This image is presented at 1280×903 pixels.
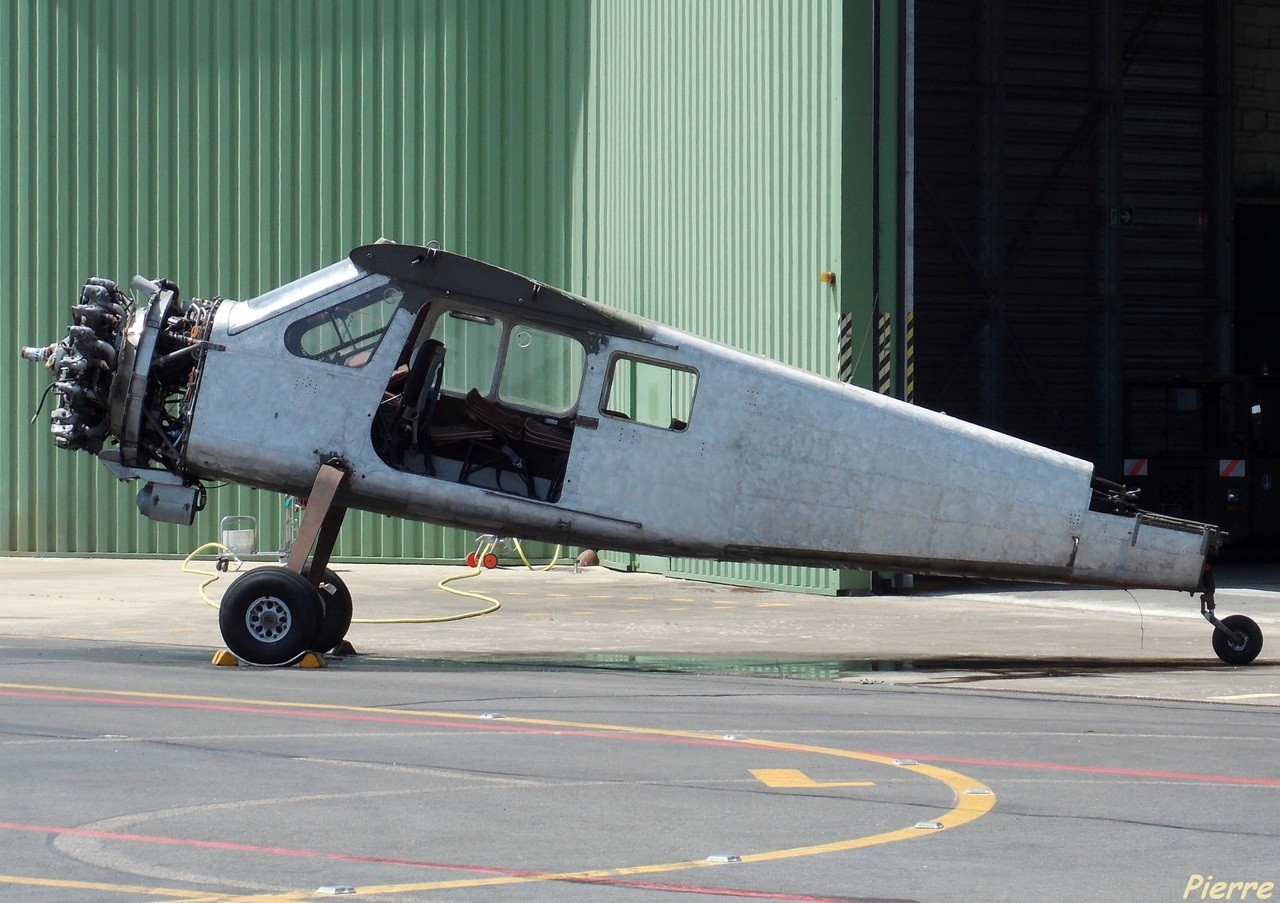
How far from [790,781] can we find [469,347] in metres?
6.51

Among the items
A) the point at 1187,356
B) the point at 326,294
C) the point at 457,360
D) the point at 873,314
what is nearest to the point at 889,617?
the point at 873,314

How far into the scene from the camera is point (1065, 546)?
44.4 feet

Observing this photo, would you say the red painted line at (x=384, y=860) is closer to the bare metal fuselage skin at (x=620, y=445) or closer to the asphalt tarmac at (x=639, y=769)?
the asphalt tarmac at (x=639, y=769)

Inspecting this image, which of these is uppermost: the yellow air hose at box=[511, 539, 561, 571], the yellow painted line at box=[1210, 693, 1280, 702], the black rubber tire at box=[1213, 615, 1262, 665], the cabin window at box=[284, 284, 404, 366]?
the cabin window at box=[284, 284, 404, 366]

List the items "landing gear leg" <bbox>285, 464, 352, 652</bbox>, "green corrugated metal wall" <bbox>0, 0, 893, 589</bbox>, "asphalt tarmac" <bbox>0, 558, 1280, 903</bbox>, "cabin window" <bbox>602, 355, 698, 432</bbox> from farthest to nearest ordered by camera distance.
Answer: "green corrugated metal wall" <bbox>0, 0, 893, 589</bbox>, "cabin window" <bbox>602, 355, 698, 432</bbox>, "landing gear leg" <bbox>285, 464, 352, 652</bbox>, "asphalt tarmac" <bbox>0, 558, 1280, 903</bbox>

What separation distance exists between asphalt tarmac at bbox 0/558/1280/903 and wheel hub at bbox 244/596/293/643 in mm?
485

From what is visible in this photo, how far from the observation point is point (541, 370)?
44.4 ft

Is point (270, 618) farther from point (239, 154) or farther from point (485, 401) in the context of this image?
point (239, 154)

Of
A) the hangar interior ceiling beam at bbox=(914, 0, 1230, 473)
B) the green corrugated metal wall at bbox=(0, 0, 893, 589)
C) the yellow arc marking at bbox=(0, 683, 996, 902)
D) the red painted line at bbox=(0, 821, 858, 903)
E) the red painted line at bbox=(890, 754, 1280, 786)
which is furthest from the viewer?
the hangar interior ceiling beam at bbox=(914, 0, 1230, 473)

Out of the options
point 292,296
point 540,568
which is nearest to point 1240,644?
point 292,296

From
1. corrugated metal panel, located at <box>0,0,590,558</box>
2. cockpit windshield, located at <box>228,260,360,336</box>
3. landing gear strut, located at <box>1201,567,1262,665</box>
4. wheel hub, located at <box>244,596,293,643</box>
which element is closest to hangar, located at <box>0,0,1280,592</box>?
corrugated metal panel, located at <box>0,0,590,558</box>

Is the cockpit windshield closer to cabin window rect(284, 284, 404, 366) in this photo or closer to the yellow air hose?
cabin window rect(284, 284, 404, 366)

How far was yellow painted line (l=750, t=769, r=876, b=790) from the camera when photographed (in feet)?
25.7

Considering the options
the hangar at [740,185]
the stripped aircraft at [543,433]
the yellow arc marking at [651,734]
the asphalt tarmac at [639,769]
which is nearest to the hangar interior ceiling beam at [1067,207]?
the hangar at [740,185]
